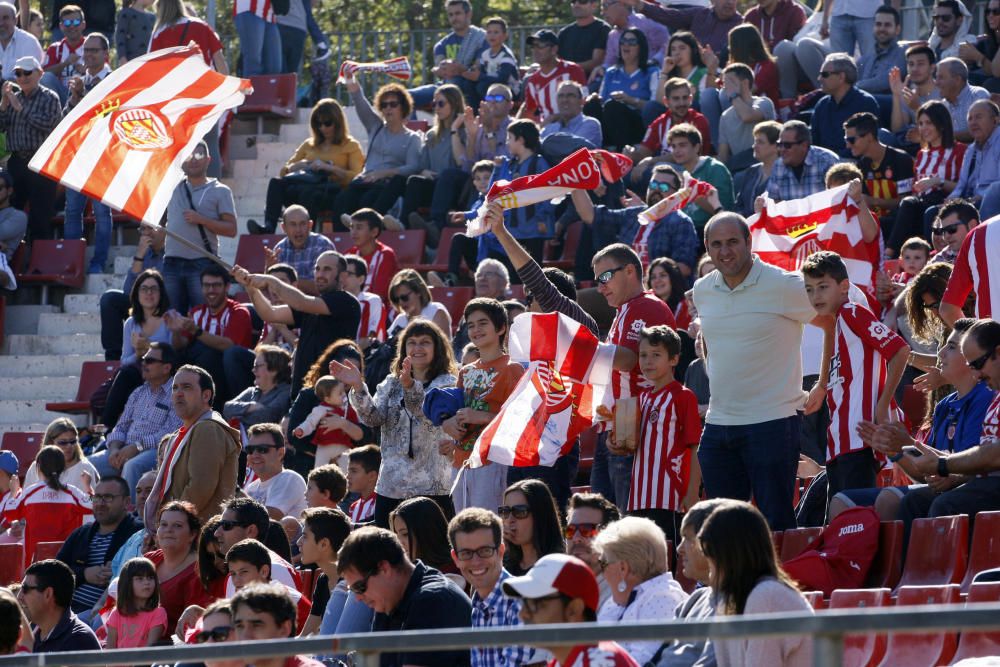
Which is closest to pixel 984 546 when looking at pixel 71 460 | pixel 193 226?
pixel 71 460

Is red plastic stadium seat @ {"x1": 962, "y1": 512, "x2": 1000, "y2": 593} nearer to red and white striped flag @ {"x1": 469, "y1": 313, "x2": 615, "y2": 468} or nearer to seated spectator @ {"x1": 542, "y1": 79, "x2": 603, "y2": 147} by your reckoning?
red and white striped flag @ {"x1": 469, "y1": 313, "x2": 615, "y2": 468}

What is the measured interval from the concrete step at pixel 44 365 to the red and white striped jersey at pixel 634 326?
8211 mm

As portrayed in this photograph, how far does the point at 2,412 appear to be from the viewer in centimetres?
1523

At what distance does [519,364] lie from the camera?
8.63m

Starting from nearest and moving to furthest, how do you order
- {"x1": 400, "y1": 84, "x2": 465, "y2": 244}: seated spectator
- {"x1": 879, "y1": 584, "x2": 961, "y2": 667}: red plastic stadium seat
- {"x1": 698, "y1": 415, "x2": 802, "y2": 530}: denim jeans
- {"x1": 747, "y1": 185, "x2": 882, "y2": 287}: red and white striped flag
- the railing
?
the railing, {"x1": 879, "y1": 584, "x2": 961, "y2": 667}: red plastic stadium seat, {"x1": 698, "y1": 415, "x2": 802, "y2": 530}: denim jeans, {"x1": 747, "y1": 185, "x2": 882, "y2": 287}: red and white striped flag, {"x1": 400, "y1": 84, "x2": 465, "y2": 244}: seated spectator

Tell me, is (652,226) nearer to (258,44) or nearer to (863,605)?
(863,605)

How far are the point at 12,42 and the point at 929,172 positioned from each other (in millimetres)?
10340

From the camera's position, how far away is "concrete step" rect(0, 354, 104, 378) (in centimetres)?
1564

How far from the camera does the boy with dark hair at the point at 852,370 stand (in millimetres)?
7723

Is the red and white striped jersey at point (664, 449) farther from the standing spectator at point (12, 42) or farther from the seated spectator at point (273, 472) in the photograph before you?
the standing spectator at point (12, 42)

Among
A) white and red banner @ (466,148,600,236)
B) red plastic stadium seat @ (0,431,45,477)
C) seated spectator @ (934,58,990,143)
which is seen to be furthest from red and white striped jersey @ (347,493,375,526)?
seated spectator @ (934,58,990,143)

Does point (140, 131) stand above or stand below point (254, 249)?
above

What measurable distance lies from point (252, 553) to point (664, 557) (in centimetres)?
235

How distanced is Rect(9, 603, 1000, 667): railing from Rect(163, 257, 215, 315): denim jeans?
32.4ft
